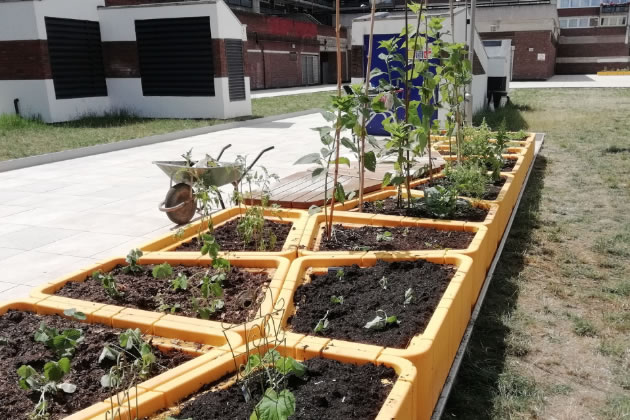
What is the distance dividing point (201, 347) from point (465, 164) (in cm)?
401

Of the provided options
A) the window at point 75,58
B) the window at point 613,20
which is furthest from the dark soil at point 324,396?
the window at point 613,20

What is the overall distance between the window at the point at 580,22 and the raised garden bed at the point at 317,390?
215ft

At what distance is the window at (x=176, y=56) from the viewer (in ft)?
54.1

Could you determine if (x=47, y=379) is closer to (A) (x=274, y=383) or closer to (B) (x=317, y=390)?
(A) (x=274, y=383)

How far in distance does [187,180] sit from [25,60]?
491 inches

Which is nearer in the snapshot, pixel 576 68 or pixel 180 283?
pixel 180 283

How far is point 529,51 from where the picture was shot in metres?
39.7

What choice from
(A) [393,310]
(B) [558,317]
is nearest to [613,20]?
(B) [558,317]

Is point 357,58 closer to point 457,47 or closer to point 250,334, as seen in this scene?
point 457,47

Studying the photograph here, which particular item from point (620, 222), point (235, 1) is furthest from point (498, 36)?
point (620, 222)

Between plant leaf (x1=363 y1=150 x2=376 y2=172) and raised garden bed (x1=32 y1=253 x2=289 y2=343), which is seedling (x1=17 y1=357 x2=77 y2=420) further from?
plant leaf (x1=363 y1=150 x2=376 y2=172)

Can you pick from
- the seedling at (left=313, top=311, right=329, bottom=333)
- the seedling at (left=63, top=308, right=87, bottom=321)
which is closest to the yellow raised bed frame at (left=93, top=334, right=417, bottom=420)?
the seedling at (left=313, top=311, right=329, bottom=333)

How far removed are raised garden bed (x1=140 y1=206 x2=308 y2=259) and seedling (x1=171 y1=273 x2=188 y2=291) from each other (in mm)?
440

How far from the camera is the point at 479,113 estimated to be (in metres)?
14.9
